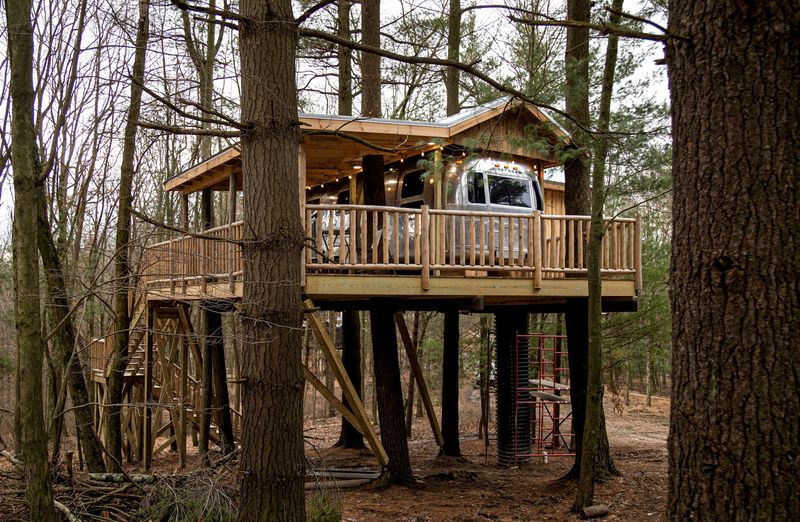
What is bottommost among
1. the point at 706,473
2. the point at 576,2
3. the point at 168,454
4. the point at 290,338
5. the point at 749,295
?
the point at 168,454

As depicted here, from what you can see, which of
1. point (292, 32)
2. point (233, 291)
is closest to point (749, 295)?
point (292, 32)

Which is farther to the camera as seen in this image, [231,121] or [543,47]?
[543,47]

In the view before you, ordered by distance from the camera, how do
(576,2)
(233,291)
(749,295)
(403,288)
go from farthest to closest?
(576,2), (233,291), (403,288), (749,295)

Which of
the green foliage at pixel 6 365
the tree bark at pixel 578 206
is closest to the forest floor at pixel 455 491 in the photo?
the tree bark at pixel 578 206

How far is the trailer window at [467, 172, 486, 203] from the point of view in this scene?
473 inches

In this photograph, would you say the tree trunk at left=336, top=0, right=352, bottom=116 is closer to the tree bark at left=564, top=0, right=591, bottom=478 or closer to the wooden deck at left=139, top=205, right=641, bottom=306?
the wooden deck at left=139, top=205, right=641, bottom=306

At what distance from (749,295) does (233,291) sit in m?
8.24

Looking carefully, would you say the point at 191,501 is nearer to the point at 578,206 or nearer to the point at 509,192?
the point at 578,206

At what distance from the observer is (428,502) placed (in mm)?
9883

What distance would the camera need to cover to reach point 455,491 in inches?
427

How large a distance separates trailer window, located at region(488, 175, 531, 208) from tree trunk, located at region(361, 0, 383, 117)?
2.93 m

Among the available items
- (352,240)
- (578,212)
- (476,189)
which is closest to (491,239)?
(352,240)

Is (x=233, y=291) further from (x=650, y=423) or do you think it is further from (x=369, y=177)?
(x=650, y=423)

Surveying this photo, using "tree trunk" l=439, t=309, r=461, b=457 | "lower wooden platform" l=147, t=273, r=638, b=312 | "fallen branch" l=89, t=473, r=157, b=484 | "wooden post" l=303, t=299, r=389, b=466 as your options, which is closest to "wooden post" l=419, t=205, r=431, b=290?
"lower wooden platform" l=147, t=273, r=638, b=312
